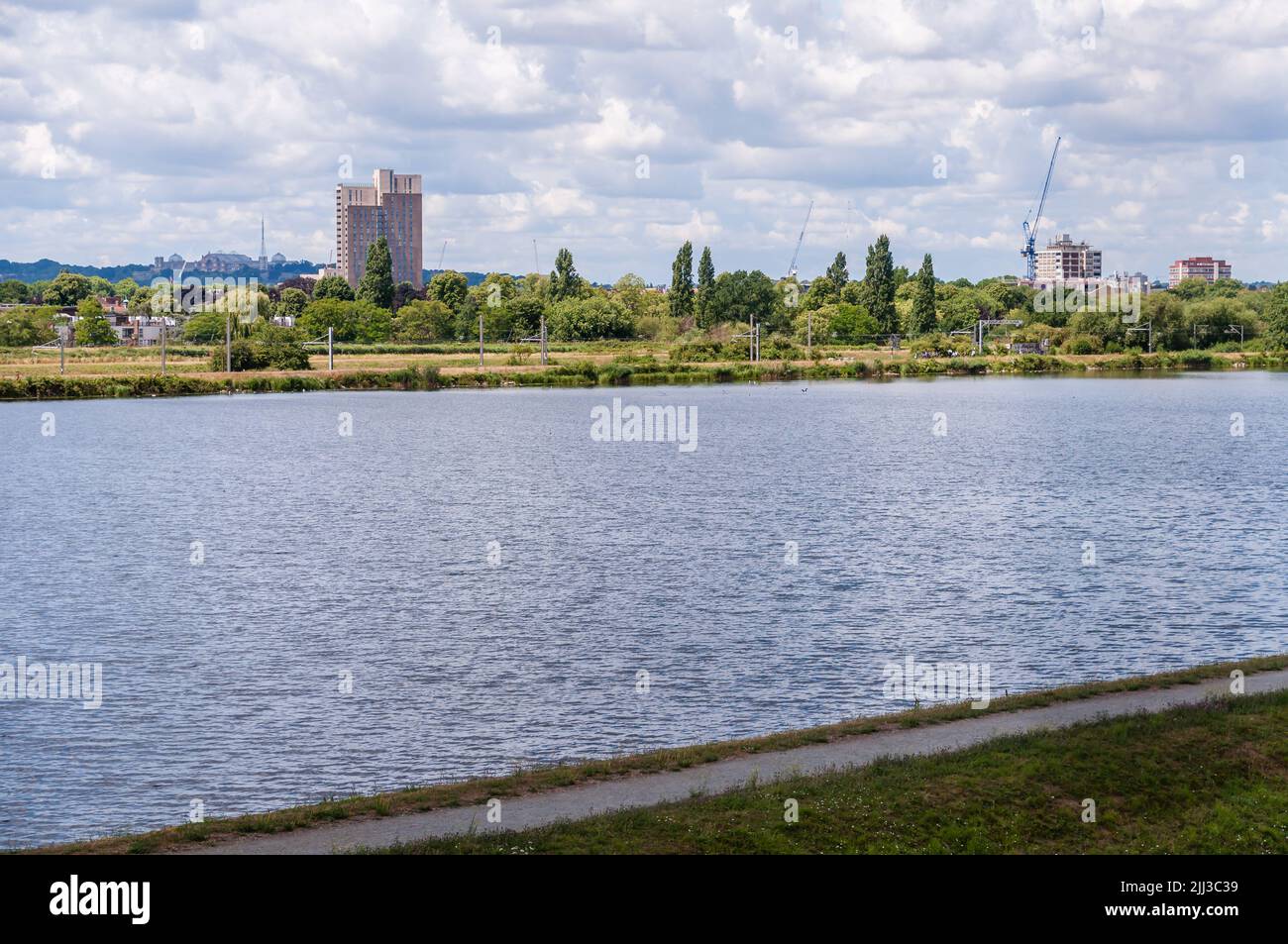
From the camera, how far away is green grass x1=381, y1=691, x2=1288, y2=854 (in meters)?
18.0

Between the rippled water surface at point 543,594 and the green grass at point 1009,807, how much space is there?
8.18 metres

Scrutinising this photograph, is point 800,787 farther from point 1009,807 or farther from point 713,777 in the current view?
point 1009,807

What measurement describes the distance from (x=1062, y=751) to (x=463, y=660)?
60.0 ft

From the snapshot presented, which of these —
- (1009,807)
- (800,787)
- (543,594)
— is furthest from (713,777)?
(543,594)

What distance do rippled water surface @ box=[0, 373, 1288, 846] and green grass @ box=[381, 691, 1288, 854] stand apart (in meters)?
8.18

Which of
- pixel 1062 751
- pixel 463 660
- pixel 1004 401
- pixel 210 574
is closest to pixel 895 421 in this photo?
pixel 1004 401

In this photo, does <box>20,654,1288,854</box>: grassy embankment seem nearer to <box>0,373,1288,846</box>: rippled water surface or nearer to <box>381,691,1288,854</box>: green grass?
<box>381,691,1288,854</box>: green grass

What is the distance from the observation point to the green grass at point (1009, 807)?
1805 cm

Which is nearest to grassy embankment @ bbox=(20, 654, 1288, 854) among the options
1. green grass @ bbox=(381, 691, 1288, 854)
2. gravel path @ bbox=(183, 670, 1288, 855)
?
green grass @ bbox=(381, 691, 1288, 854)

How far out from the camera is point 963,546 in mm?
55125

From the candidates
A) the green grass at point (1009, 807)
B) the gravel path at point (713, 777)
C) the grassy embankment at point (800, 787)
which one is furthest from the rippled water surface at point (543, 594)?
the green grass at point (1009, 807)

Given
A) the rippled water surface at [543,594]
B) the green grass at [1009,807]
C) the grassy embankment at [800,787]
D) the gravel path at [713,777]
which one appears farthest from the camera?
the rippled water surface at [543,594]

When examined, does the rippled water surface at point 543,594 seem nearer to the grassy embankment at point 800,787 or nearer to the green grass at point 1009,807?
the grassy embankment at point 800,787

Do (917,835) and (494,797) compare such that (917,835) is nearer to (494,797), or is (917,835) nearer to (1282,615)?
(494,797)
